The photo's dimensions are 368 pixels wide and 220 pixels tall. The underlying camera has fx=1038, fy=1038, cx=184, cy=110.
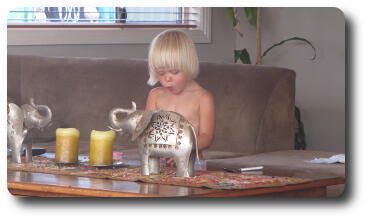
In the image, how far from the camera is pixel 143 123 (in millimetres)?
1762

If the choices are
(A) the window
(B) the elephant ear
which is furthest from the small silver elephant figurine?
(A) the window

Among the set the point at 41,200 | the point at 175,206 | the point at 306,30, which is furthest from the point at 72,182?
the point at 306,30

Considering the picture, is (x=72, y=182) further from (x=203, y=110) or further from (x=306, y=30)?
(x=306, y=30)

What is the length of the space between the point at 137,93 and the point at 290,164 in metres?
0.29

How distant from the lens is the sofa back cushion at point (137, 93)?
1.80 meters

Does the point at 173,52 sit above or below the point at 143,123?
above

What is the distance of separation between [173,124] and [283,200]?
0.23 meters

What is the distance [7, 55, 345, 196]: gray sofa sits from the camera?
1.79 meters

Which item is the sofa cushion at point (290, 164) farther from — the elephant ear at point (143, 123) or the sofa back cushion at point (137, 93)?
the elephant ear at point (143, 123)

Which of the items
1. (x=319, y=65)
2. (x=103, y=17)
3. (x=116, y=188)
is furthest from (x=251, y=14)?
(x=116, y=188)

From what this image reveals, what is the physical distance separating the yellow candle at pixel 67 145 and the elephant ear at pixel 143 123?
11 centimetres

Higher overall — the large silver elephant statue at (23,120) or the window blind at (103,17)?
the window blind at (103,17)

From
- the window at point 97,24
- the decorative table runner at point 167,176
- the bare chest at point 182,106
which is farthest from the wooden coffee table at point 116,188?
the window at point 97,24

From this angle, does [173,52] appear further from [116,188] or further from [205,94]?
[116,188]
